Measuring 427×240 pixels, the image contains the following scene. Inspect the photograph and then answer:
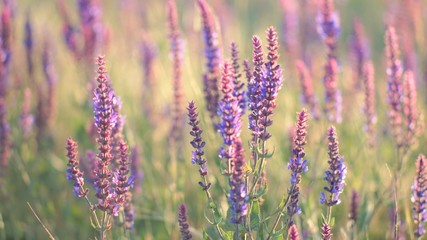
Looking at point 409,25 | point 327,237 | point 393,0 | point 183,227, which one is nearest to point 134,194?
point 183,227

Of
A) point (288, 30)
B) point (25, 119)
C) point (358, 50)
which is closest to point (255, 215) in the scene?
point (25, 119)

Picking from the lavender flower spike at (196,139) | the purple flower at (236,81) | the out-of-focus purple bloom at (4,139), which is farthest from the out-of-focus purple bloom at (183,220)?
the out-of-focus purple bloom at (4,139)

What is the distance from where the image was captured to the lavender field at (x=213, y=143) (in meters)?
2.20

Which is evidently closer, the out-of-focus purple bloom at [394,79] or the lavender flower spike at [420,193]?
the lavender flower spike at [420,193]

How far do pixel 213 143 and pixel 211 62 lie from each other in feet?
1.69

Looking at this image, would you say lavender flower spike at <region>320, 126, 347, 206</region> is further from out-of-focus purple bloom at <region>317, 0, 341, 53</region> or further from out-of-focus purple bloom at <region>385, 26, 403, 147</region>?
out-of-focus purple bloom at <region>317, 0, 341, 53</region>

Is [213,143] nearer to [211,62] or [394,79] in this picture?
[211,62]

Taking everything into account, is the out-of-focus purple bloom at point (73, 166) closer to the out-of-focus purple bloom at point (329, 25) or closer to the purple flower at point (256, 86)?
the purple flower at point (256, 86)

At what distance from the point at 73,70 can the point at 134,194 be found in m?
2.78

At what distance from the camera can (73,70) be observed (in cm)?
616

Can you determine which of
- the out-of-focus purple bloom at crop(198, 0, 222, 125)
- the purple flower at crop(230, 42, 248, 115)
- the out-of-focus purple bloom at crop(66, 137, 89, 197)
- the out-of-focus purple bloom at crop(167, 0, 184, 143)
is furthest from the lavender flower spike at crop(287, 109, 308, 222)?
the out-of-focus purple bloom at crop(167, 0, 184, 143)

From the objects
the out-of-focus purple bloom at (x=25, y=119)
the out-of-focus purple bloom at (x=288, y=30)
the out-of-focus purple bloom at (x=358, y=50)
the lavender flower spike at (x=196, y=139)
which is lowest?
the lavender flower spike at (x=196, y=139)

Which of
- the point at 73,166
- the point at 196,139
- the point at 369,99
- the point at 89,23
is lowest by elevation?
the point at 73,166

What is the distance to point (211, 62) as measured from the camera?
10.4 ft
